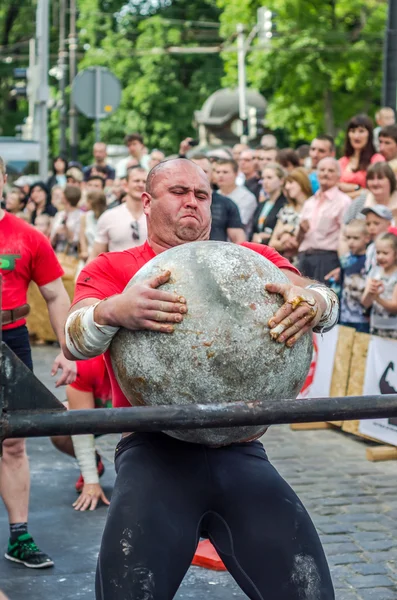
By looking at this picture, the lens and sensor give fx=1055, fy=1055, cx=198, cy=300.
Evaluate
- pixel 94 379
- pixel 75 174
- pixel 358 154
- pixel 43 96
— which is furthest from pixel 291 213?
pixel 43 96

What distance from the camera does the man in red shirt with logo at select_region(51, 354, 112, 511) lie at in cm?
661

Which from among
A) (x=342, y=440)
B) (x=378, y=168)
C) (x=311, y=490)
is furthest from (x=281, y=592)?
(x=378, y=168)

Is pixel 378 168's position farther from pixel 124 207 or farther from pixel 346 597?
pixel 346 597

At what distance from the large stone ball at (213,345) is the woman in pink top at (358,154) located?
6.98 m

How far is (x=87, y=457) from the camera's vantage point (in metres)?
A: 6.73

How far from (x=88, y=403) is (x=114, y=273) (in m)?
3.03

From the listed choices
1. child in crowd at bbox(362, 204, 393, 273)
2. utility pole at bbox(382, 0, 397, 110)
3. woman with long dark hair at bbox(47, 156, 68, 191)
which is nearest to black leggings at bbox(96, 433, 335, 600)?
child in crowd at bbox(362, 204, 393, 273)

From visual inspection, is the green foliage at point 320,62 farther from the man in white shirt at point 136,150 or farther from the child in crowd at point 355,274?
the child in crowd at point 355,274

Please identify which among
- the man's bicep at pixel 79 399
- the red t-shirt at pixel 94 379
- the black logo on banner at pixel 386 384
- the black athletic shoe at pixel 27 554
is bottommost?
the black athletic shoe at pixel 27 554

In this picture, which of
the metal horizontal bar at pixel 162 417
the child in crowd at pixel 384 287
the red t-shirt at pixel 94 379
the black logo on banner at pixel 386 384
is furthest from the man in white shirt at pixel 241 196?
the metal horizontal bar at pixel 162 417

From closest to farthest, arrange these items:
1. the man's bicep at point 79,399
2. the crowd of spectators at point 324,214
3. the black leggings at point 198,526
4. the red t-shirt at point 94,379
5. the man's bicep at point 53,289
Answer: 1. the black leggings at point 198,526
2. the man's bicep at point 53,289
3. the red t-shirt at point 94,379
4. the man's bicep at point 79,399
5. the crowd of spectators at point 324,214

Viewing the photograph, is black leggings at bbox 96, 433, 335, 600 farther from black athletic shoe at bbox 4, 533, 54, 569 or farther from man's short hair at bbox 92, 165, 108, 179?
man's short hair at bbox 92, 165, 108, 179

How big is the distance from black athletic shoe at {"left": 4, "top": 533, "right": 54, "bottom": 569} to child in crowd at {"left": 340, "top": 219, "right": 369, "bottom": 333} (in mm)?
4177

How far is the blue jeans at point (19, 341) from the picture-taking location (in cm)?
557
